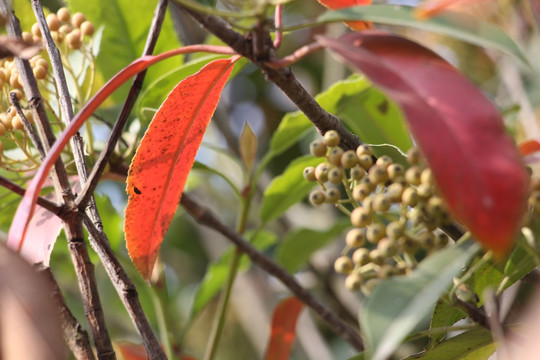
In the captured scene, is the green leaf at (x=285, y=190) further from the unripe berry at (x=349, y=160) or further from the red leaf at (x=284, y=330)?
the unripe berry at (x=349, y=160)

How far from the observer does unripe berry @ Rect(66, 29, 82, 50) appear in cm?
87

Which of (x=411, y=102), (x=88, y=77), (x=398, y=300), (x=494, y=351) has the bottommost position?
(x=494, y=351)

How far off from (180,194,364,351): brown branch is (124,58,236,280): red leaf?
0.36 metres

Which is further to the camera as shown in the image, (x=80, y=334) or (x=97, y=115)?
(x=97, y=115)

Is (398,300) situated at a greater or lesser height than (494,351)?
greater

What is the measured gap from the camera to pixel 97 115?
1.02m

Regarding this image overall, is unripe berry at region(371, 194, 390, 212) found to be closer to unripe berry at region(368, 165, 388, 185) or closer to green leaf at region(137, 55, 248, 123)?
unripe berry at region(368, 165, 388, 185)

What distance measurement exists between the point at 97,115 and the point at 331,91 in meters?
0.37

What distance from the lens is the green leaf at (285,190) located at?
1069 mm

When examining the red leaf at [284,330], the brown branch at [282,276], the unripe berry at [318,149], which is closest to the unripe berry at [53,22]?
the brown branch at [282,276]

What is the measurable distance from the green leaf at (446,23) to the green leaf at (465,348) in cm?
29

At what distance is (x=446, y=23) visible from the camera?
473mm

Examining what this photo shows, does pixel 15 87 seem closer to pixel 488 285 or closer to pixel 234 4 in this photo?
pixel 234 4

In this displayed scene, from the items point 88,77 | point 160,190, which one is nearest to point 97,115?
point 88,77
